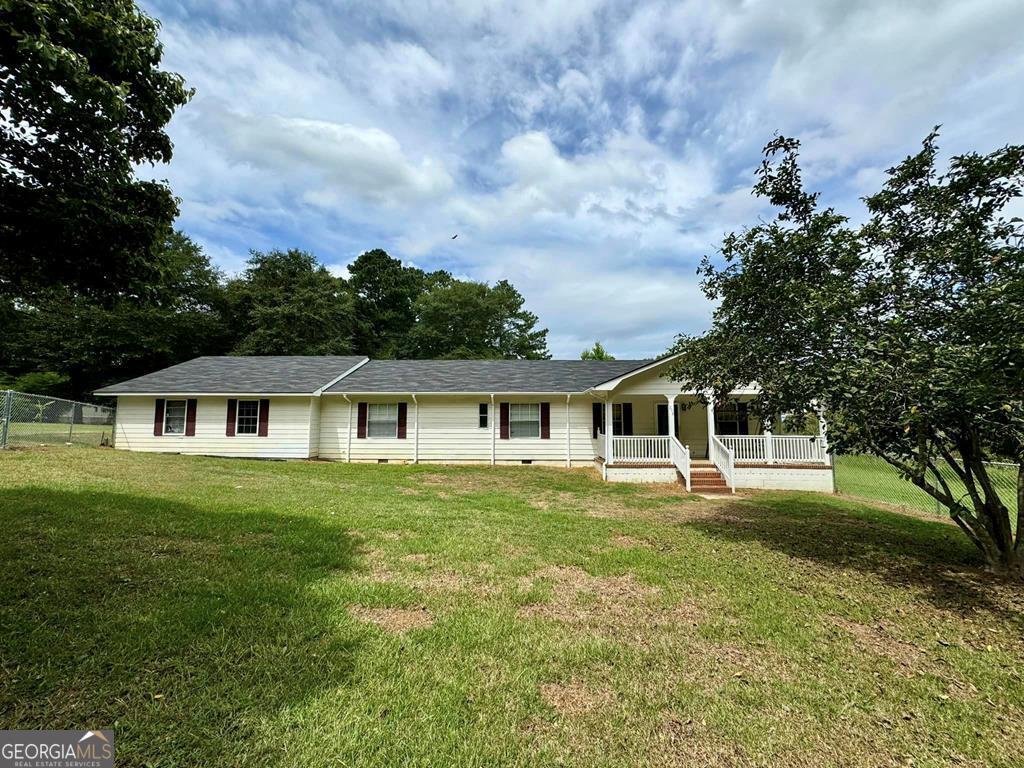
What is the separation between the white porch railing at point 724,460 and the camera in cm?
1224

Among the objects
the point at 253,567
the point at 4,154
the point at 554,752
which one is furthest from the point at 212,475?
the point at 554,752

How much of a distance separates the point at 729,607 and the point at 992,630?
2.33 meters

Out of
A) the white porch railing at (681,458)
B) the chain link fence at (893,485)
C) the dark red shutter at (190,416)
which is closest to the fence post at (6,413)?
the dark red shutter at (190,416)

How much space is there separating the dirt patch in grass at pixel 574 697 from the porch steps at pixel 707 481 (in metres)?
9.80

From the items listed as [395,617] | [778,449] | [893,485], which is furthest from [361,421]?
[893,485]

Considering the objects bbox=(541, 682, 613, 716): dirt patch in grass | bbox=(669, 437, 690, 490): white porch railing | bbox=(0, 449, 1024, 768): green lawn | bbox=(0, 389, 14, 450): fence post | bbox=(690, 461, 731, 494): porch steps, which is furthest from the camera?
bbox=(0, 389, 14, 450): fence post

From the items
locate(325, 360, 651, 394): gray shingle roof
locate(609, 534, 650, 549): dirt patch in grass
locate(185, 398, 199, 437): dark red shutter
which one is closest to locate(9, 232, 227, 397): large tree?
locate(185, 398, 199, 437): dark red shutter

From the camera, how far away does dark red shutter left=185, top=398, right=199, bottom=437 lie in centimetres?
1638

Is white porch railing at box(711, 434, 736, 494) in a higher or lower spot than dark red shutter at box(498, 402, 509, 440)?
lower

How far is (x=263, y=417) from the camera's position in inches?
642

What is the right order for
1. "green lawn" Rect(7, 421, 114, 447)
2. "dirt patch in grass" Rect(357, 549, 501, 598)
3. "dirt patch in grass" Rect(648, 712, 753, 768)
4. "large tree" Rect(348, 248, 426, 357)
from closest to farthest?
"dirt patch in grass" Rect(648, 712, 753, 768) → "dirt patch in grass" Rect(357, 549, 501, 598) → "green lawn" Rect(7, 421, 114, 447) → "large tree" Rect(348, 248, 426, 357)

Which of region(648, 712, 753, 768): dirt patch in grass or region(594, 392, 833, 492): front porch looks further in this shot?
region(594, 392, 833, 492): front porch

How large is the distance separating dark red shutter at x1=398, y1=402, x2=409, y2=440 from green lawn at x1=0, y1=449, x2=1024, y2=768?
29.5ft

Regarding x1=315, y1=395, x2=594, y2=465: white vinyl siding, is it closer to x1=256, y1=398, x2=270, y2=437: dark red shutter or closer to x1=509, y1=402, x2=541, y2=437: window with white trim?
x1=509, y1=402, x2=541, y2=437: window with white trim
